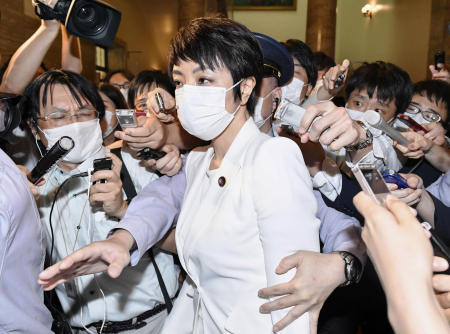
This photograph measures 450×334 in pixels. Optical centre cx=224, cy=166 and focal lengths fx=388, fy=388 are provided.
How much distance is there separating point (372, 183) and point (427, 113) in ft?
6.69

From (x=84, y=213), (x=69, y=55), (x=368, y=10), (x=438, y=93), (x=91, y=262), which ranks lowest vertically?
(x=84, y=213)

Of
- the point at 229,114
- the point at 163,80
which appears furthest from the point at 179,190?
the point at 163,80

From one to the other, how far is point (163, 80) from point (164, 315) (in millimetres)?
1577

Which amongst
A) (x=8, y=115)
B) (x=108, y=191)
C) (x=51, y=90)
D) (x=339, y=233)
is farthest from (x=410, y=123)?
(x=8, y=115)

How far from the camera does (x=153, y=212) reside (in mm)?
1540

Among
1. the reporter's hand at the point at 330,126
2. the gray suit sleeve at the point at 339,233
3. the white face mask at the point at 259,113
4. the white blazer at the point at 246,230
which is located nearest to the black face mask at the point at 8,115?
the white blazer at the point at 246,230

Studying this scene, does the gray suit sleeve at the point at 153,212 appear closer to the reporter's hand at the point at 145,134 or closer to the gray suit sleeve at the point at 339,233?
the reporter's hand at the point at 145,134

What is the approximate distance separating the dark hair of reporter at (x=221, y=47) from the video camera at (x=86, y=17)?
2.63 feet

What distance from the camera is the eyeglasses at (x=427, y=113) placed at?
252cm

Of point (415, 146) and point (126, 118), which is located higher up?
A: point (126, 118)

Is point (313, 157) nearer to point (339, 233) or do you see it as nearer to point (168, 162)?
point (339, 233)

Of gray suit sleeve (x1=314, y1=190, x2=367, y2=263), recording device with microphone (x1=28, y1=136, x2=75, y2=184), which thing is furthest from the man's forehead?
gray suit sleeve (x1=314, y1=190, x2=367, y2=263)

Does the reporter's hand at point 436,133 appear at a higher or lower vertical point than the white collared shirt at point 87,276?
higher

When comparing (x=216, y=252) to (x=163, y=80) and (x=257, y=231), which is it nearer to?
(x=257, y=231)
